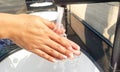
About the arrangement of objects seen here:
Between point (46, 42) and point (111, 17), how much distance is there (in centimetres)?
45

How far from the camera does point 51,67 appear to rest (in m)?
0.81

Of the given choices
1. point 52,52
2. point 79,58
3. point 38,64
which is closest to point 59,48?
point 52,52

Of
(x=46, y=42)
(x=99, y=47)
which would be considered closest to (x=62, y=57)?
(x=46, y=42)

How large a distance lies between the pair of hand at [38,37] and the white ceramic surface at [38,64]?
13.1 inches

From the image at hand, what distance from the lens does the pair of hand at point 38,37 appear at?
35cm

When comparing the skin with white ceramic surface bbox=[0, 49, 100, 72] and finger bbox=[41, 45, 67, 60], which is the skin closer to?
finger bbox=[41, 45, 67, 60]

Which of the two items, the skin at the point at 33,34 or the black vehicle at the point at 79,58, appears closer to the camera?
the skin at the point at 33,34

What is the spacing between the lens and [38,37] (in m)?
0.35

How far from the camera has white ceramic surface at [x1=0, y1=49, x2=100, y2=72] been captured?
0.70 m

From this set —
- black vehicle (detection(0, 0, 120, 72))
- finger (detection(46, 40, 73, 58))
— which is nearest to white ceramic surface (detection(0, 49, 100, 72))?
black vehicle (detection(0, 0, 120, 72))

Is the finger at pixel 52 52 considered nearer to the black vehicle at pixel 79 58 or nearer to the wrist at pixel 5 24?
the wrist at pixel 5 24

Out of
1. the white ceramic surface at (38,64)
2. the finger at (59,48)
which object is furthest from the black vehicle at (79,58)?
the finger at (59,48)

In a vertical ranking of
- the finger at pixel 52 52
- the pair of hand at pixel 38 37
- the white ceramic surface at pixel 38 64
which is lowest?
the white ceramic surface at pixel 38 64

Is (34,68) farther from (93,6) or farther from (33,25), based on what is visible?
(33,25)
